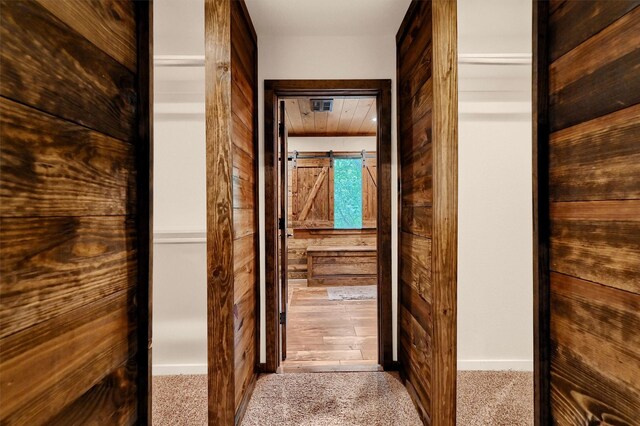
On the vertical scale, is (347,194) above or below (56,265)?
above

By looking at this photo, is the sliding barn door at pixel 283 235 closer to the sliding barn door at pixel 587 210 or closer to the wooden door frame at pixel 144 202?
the wooden door frame at pixel 144 202

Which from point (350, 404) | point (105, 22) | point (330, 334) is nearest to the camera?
point (105, 22)

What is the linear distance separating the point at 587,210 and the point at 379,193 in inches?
72.0

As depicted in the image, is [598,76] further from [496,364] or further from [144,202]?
[496,364]

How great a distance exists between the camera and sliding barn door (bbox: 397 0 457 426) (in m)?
1.67

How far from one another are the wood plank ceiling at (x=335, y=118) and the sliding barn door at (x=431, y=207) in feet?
6.36

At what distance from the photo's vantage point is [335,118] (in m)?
5.13

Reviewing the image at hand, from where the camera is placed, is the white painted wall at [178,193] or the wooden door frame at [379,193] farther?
the wooden door frame at [379,193]

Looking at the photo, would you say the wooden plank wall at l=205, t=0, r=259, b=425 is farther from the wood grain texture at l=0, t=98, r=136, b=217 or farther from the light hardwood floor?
the light hardwood floor

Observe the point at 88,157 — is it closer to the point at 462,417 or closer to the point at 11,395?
the point at 11,395

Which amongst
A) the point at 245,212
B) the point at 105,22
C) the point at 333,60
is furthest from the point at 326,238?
the point at 105,22

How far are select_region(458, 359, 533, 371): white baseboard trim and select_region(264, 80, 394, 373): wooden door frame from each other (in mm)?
620

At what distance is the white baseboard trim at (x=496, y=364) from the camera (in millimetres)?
2008

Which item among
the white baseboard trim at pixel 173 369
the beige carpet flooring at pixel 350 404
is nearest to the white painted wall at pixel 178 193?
the white baseboard trim at pixel 173 369
